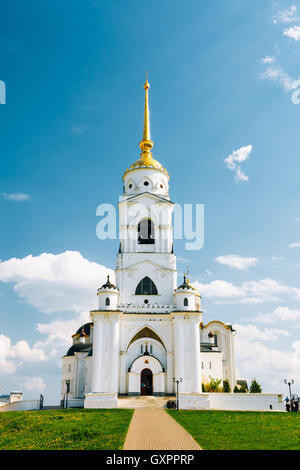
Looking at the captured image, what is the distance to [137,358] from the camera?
3506 cm

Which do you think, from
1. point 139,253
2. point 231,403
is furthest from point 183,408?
point 139,253

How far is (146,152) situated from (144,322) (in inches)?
725

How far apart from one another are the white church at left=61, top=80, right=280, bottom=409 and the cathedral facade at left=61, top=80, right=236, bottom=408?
0.07 meters

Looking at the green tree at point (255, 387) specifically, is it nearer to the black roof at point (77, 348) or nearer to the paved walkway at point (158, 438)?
the black roof at point (77, 348)

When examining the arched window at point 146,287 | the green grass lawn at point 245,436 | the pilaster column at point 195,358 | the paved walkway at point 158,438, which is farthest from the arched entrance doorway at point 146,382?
the paved walkway at point 158,438

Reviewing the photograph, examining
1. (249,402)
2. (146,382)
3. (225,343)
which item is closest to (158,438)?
(249,402)

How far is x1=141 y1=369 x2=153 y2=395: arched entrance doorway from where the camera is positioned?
115 ft

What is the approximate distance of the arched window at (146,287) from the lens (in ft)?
126

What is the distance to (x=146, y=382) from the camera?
3512 centimetres

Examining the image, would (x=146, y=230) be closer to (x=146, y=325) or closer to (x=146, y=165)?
(x=146, y=165)

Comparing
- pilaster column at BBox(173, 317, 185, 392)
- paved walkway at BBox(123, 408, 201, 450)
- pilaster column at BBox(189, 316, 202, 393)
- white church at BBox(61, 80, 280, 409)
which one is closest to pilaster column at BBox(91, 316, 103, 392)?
white church at BBox(61, 80, 280, 409)

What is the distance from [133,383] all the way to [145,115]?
28406 mm

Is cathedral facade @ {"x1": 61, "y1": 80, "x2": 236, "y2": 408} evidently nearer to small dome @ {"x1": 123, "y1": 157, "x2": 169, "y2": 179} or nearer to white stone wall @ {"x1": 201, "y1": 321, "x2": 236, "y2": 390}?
small dome @ {"x1": 123, "y1": 157, "x2": 169, "y2": 179}
